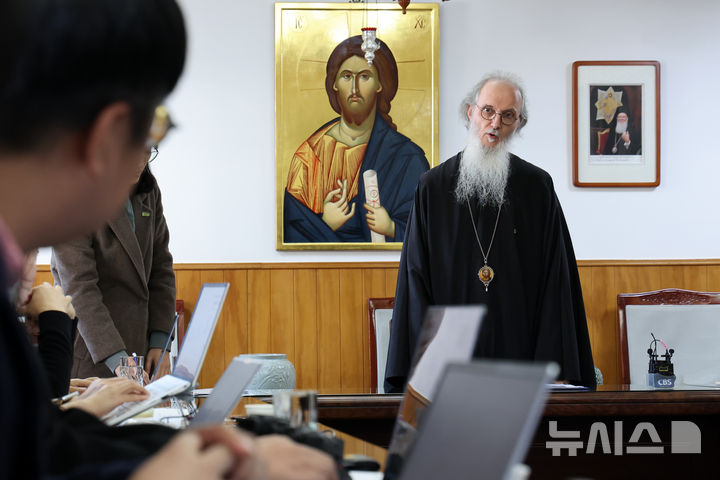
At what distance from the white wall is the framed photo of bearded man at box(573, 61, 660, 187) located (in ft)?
0.22

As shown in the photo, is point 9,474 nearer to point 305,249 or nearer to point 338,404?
point 338,404

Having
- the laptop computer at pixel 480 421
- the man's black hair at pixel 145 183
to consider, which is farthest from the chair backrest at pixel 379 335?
the laptop computer at pixel 480 421

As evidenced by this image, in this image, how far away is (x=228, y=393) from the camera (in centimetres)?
154

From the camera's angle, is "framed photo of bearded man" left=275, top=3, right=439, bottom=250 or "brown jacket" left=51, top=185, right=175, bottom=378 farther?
"framed photo of bearded man" left=275, top=3, right=439, bottom=250

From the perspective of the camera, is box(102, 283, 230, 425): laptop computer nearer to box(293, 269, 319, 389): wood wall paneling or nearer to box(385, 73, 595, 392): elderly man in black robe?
box(385, 73, 595, 392): elderly man in black robe

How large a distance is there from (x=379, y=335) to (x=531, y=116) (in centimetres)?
179

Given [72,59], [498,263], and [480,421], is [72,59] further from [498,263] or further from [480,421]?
[498,263]

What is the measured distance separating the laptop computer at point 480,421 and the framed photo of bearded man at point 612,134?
15.2 feet

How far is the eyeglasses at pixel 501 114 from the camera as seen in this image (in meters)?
3.78

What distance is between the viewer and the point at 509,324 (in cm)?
350

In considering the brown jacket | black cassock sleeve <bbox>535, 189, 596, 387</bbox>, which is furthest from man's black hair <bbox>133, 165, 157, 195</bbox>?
black cassock sleeve <bbox>535, 189, 596, 387</bbox>

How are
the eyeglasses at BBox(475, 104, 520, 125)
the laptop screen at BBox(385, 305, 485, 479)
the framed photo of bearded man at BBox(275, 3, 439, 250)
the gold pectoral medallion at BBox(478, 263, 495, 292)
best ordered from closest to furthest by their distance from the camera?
the laptop screen at BBox(385, 305, 485, 479)
the gold pectoral medallion at BBox(478, 263, 495, 292)
the eyeglasses at BBox(475, 104, 520, 125)
the framed photo of bearded man at BBox(275, 3, 439, 250)

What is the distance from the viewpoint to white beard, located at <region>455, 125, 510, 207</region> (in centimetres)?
363

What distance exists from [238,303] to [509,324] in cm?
217
